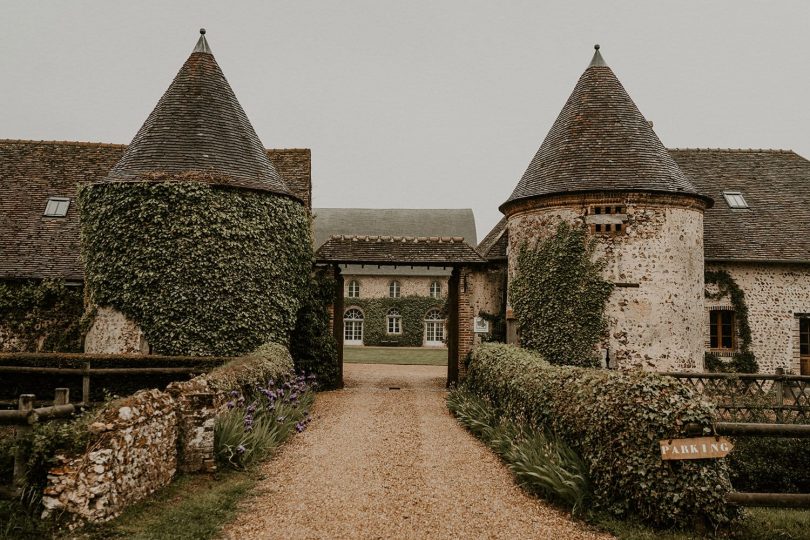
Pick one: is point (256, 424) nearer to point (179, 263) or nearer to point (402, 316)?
point (179, 263)

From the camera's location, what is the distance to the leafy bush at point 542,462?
259 inches

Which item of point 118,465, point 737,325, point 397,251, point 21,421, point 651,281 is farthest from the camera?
point 737,325

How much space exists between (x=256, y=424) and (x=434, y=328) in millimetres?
30110

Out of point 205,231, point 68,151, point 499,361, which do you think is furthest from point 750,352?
point 68,151

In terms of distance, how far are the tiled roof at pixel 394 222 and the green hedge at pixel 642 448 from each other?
3542 centimetres

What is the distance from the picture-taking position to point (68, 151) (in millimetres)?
20594

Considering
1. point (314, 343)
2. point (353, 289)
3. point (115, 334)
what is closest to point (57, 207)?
point (115, 334)

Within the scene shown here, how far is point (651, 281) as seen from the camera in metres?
13.8

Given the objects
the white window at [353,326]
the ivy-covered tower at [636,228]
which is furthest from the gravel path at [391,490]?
the white window at [353,326]

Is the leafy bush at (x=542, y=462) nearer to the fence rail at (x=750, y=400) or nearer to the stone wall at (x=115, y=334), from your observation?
the fence rail at (x=750, y=400)

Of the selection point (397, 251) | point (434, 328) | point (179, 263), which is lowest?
point (434, 328)

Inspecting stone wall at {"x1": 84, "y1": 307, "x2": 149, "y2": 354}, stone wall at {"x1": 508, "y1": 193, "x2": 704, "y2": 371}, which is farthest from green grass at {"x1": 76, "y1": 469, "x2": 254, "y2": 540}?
stone wall at {"x1": 508, "y1": 193, "x2": 704, "y2": 371}

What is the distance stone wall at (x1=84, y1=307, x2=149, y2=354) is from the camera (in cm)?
1356

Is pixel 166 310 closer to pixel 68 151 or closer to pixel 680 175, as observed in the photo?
pixel 68 151
